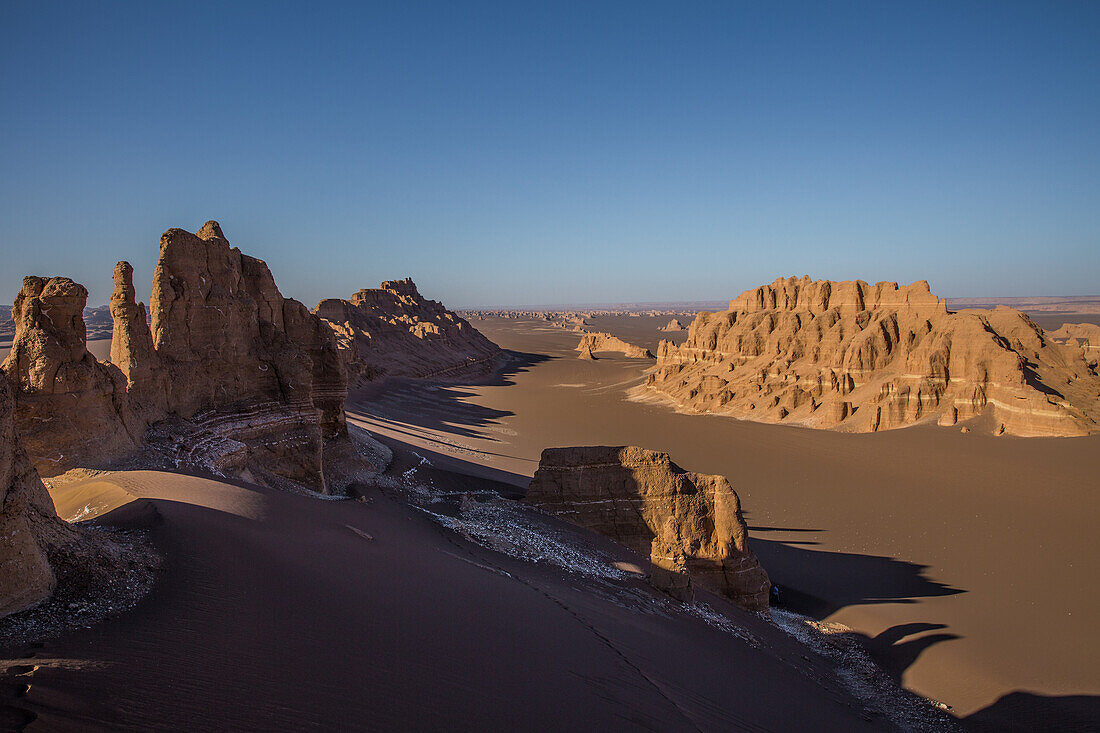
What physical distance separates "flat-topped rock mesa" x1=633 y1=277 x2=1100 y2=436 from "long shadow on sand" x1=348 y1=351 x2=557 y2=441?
1682cm

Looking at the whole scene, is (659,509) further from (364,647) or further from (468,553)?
(364,647)

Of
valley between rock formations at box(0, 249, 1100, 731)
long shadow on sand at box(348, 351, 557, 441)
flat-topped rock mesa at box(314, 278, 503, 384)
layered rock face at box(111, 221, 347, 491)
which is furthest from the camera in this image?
flat-topped rock mesa at box(314, 278, 503, 384)

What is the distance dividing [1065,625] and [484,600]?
47.9 feet

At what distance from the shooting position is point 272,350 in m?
17.1

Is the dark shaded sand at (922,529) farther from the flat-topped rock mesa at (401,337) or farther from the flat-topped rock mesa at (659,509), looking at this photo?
the flat-topped rock mesa at (401,337)

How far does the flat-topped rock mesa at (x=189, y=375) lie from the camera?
10.1 metres

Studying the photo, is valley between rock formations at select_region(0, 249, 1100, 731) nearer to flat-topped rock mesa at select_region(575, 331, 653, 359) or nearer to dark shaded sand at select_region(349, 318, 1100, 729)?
dark shaded sand at select_region(349, 318, 1100, 729)

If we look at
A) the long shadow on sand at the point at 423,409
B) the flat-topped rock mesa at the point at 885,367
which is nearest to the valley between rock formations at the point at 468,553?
the flat-topped rock mesa at the point at 885,367

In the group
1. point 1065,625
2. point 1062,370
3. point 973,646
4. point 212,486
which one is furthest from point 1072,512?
point 212,486

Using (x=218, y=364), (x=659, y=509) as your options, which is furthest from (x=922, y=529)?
(x=218, y=364)

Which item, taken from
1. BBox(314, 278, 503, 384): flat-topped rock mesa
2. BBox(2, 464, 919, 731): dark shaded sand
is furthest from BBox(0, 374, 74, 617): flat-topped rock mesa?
BBox(314, 278, 503, 384): flat-topped rock mesa

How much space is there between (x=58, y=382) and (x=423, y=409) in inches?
1339

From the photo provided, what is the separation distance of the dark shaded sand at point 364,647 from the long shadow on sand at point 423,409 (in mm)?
23221

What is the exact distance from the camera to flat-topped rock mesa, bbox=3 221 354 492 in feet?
33.2
